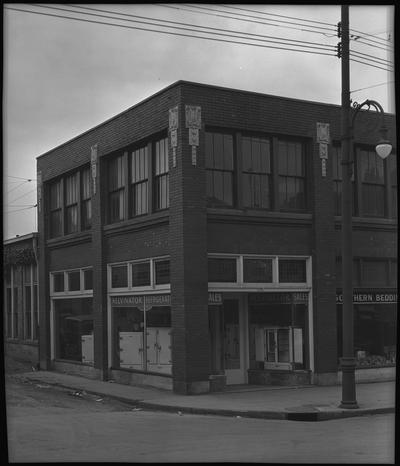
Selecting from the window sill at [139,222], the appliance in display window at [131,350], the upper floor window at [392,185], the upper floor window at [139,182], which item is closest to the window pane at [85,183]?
the window sill at [139,222]

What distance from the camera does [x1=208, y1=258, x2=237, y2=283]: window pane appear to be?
60.7ft

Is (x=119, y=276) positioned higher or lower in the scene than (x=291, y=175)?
lower

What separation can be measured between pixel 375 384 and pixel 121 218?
8.74m

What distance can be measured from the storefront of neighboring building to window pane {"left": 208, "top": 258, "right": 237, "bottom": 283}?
11353mm

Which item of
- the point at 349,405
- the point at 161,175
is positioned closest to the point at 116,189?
the point at 161,175

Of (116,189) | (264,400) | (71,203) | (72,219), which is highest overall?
(116,189)

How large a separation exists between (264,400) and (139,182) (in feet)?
24.3

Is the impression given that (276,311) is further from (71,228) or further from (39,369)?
(39,369)

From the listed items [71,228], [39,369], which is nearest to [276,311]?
[71,228]

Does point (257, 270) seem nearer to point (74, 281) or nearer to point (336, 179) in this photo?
point (336, 179)

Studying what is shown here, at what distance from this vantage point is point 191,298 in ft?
58.6

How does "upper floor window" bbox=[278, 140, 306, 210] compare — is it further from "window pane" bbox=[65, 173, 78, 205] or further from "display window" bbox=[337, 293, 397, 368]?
"window pane" bbox=[65, 173, 78, 205]

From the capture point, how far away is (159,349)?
19.5 m

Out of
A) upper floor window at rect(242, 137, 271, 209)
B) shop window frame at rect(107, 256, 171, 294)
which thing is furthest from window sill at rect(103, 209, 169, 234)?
upper floor window at rect(242, 137, 271, 209)
